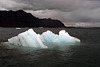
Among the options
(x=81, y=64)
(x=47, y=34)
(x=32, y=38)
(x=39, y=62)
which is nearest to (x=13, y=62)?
(x=39, y=62)

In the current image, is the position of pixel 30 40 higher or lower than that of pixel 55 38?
higher

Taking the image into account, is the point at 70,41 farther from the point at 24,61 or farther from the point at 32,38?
the point at 24,61

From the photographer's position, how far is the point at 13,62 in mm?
14727

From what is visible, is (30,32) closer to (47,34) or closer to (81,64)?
(47,34)

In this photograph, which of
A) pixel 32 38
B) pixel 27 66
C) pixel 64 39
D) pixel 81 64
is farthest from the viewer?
pixel 64 39

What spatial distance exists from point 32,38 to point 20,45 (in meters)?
2.00

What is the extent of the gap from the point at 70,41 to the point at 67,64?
1524 centimetres

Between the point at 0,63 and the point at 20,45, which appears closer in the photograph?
the point at 0,63

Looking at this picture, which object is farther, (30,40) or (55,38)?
(55,38)

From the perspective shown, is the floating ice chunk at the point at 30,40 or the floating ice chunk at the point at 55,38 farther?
the floating ice chunk at the point at 55,38

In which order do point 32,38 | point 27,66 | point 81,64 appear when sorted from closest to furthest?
point 27,66 → point 81,64 → point 32,38

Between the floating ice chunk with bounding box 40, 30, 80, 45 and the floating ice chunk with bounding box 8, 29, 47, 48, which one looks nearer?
the floating ice chunk with bounding box 8, 29, 47, 48

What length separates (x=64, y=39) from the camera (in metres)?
29.1

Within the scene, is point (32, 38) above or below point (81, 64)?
above
